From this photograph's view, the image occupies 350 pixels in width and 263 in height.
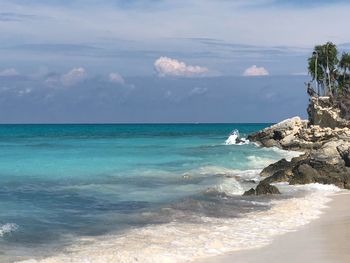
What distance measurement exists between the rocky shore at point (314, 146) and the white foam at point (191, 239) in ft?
19.0

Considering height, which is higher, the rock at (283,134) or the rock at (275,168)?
the rock at (283,134)

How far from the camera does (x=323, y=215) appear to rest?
57.4 ft

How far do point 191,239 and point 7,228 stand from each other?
560 centimetres

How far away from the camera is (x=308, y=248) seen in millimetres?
12500

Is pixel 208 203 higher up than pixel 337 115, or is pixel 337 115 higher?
pixel 337 115

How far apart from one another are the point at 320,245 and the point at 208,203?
8024 millimetres

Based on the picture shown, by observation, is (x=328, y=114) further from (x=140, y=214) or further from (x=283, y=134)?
(x=140, y=214)

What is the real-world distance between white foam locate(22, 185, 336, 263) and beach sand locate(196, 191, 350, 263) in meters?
0.42

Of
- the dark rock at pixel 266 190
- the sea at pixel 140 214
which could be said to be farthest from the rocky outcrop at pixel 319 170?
the dark rock at pixel 266 190

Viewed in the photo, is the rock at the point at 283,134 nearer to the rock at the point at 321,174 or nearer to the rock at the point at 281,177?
the rock at the point at 321,174

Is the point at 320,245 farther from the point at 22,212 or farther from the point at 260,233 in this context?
the point at 22,212

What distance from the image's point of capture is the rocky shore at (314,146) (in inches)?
1016

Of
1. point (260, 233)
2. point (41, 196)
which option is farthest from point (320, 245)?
point (41, 196)

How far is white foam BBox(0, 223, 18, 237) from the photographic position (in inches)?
607
